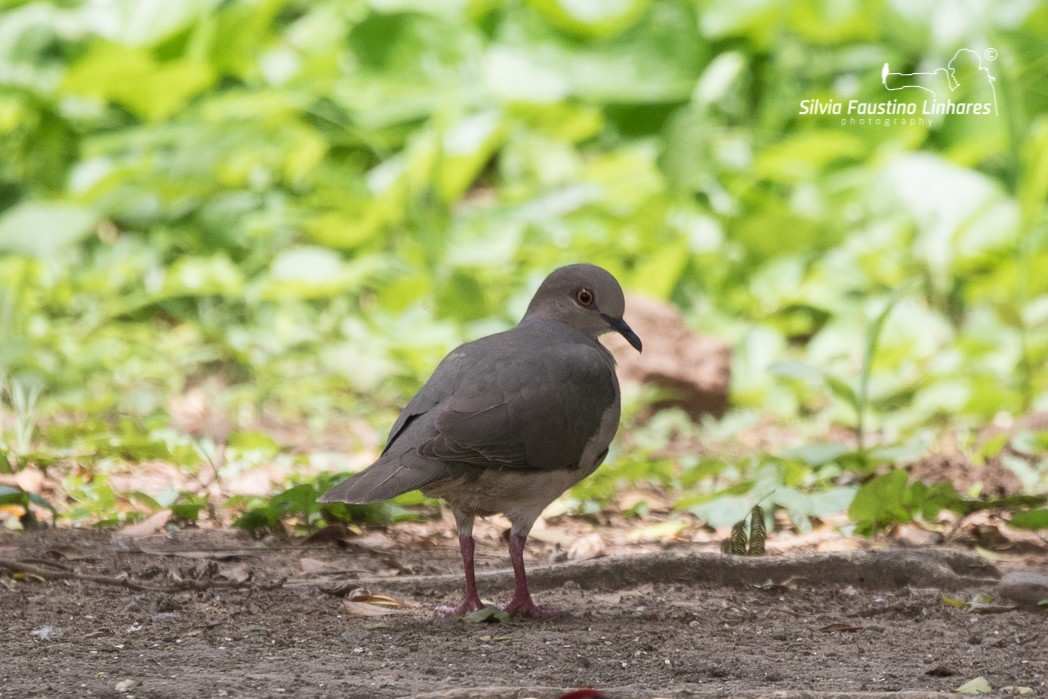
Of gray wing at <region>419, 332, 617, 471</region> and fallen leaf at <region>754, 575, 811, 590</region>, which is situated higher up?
gray wing at <region>419, 332, 617, 471</region>

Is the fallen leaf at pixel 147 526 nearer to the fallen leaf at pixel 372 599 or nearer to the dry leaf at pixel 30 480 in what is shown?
the dry leaf at pixel 30 480

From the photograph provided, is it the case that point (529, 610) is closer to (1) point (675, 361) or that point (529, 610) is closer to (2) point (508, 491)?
Answer: (2) point (508, 491)

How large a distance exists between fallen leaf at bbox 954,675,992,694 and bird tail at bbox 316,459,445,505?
1.30 m

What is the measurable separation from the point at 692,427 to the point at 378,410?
5.05ft

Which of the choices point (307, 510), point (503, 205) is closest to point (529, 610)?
point (307, 510)

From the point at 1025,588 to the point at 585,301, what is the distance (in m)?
1.46

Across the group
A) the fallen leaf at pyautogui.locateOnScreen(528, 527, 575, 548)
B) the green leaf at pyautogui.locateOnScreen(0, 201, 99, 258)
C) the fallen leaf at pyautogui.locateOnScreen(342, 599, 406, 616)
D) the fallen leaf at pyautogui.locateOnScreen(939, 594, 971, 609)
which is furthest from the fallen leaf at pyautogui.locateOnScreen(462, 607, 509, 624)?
the green leaf at pyautogui.locateOnScreen(0, 201, 99, 258)

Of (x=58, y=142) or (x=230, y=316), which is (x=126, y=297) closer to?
(x=230, y=316)

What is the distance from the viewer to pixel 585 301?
4.00 meters

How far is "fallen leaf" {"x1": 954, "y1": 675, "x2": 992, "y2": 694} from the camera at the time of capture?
2.64 meters

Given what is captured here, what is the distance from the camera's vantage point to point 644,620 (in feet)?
10.9

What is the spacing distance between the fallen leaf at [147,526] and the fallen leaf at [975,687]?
2.43 meters

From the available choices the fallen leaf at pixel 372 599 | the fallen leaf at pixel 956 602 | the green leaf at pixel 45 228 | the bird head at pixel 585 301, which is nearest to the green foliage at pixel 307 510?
the fallen leaf at pixel 372 599

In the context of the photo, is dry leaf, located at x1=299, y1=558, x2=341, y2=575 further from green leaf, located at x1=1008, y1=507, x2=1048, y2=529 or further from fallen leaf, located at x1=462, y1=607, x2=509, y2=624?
green leaf, located at x1=1008, y1=507, x2=1048, y2=529
